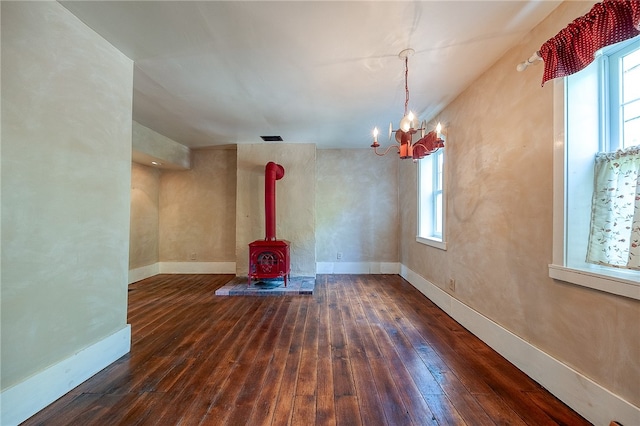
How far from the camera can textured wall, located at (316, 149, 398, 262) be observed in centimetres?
505

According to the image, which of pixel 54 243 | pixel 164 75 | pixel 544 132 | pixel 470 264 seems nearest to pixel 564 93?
pixel 544 132

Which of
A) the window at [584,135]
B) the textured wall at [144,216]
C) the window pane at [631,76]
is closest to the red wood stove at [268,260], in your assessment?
the textured wall at [144,216]

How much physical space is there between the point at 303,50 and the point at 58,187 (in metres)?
1.94

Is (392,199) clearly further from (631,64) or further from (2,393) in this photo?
(2,393)

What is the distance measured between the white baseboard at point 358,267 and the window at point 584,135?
3.50 meters

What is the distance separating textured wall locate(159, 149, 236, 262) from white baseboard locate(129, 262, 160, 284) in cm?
21

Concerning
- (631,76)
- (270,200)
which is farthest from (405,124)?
(270,200)

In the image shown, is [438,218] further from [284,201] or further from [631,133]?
[284,201]

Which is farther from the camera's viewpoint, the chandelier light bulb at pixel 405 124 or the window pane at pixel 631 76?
the chandelier light bulb at pixel 405 124

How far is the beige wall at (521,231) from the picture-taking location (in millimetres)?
1308

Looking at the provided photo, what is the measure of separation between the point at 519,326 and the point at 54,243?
3.27 meters

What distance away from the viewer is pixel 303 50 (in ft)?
6.40

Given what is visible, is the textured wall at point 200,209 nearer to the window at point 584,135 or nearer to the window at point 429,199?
the window at point 429,199

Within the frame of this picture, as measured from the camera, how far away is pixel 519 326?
1.86m
